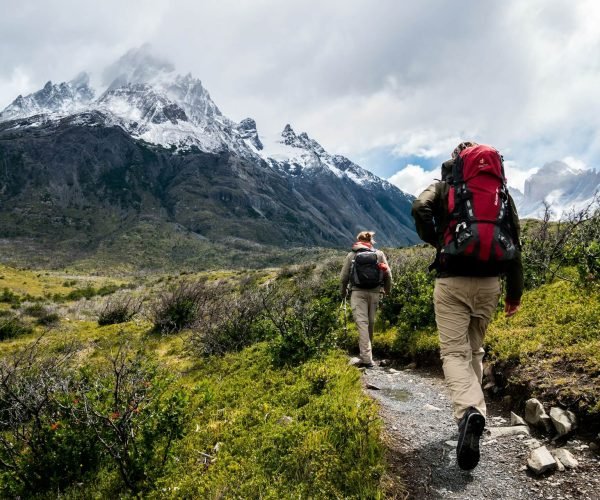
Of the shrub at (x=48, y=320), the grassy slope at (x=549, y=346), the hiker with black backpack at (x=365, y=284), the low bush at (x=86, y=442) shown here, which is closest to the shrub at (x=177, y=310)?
the hiker with black backpack at (x=365, y=284)

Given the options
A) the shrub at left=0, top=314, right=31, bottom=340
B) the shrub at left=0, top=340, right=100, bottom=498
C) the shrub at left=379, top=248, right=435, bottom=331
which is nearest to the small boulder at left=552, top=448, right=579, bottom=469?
the shrub at left=379, top=248, right=435, bottom=331

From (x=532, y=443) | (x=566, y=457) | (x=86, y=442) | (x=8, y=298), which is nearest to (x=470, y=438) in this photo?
(x=566, y=457)

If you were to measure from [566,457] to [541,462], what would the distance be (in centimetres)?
34

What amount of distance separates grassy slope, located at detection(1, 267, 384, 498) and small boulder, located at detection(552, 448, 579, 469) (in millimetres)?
1653

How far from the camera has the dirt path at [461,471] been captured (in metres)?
3.54

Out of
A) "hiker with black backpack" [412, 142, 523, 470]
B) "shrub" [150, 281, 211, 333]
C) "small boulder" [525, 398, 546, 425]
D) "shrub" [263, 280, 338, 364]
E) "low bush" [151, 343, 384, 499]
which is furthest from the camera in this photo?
"shrub" [150, 281, 211, 333]

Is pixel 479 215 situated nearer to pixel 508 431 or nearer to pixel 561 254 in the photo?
pixel 508 431

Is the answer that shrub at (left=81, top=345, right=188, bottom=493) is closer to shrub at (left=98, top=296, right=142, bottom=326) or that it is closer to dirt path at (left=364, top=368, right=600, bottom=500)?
dirt path at (left=364, top=368, right=600, bottom=500)

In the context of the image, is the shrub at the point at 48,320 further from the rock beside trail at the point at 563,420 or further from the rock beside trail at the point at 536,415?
the rock beside trail at the point at 563,420

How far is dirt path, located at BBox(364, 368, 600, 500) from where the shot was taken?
3.54 metres

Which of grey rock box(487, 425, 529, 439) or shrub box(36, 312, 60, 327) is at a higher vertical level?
shrub box(36, 312, 60, 327)

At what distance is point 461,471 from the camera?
12.8ft

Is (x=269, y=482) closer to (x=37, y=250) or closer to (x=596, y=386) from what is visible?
(x=596, y=386)

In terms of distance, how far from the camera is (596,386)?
4559 millimetres
